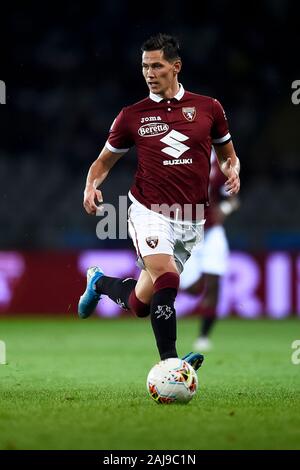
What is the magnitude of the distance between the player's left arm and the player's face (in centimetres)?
56

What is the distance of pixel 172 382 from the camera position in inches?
203

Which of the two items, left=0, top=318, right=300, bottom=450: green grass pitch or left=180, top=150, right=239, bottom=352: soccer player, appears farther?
left=180, top=150, right=239, bottom=352: soccer player

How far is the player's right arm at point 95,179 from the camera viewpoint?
5.90 m

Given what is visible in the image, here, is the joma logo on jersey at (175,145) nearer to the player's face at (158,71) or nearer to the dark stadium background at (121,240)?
the player's face at (158,71)

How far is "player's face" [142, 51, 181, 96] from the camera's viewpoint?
5809 millimetres

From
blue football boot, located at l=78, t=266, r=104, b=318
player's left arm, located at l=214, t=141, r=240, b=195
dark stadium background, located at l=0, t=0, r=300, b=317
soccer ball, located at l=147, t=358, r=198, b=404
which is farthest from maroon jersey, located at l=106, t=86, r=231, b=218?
dark stadium background, located at l=0, t=0, r=300, b=317

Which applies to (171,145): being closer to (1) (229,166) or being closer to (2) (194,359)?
(1) (229,166)

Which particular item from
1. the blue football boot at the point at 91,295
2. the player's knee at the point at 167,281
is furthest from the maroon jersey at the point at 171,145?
the blue football boot at the point at 91,295

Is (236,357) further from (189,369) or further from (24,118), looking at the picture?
(24,118)

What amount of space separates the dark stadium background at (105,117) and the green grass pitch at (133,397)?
2.67 meters

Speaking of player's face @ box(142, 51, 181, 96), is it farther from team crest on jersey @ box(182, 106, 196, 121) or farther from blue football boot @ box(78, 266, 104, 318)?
blue football boot @ box(78, 266, 104, 318)

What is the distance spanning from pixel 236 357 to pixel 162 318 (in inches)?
132

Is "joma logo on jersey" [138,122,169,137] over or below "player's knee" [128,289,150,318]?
over

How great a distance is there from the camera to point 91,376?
22.8 feet
